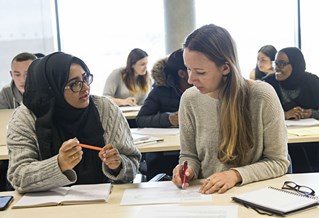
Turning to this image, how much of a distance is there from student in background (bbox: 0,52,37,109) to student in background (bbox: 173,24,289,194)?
2.19 meters

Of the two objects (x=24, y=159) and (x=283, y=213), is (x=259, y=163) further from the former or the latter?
(x=24, y=159)

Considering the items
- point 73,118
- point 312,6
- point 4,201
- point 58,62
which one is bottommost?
point 4,201

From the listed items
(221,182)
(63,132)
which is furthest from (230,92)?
(63,132)

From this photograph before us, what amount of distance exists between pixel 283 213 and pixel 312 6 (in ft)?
18.8

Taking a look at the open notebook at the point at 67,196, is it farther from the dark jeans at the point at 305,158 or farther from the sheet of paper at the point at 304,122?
the dark jeans at the point at 305,158

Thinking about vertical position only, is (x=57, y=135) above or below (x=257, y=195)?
above

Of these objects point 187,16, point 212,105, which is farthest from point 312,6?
point 212,105

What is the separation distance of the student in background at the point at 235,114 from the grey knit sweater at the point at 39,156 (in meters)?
0.32

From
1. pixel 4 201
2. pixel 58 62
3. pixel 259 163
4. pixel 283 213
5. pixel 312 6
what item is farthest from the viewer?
pixel 312 6

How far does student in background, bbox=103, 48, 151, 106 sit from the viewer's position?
5.04 m

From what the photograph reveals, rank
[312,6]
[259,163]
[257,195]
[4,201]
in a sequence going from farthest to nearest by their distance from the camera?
[312,6]
[259,163]
[4,201]
[257,195]

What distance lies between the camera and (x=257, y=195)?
1556 mm

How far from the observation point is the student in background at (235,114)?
180 cm

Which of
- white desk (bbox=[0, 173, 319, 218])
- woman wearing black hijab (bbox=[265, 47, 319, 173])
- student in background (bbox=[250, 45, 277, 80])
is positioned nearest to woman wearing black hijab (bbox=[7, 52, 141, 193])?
white desk (bbox=[0, 173, 319, 218])
